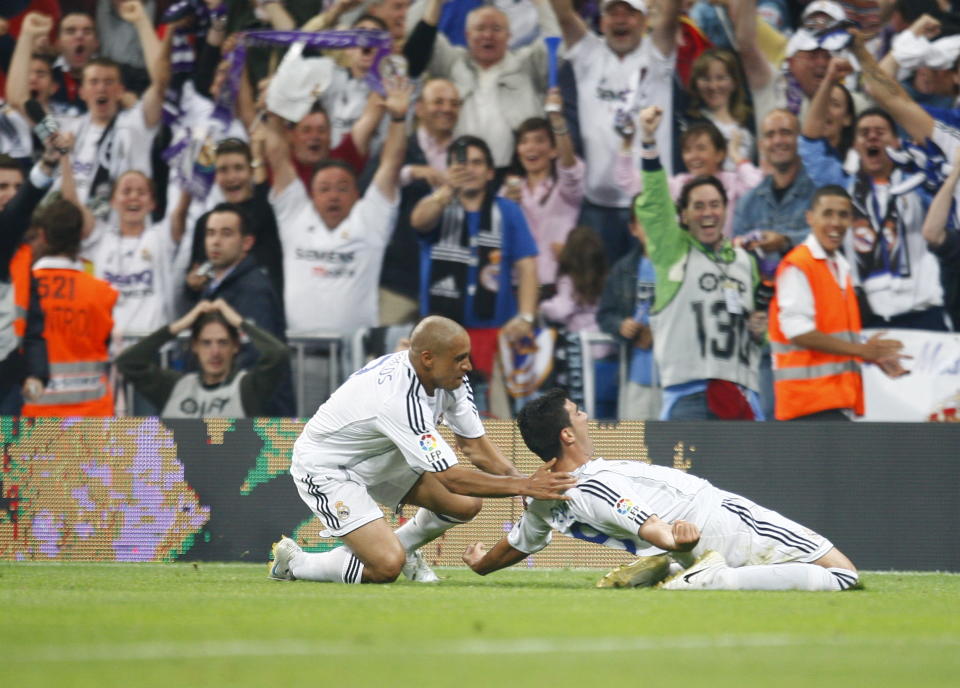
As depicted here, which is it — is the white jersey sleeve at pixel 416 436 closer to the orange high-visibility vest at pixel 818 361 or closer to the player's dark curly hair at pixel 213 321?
the orange high-visibility vest at pixel 818 361

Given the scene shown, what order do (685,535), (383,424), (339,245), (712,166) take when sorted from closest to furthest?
(685,535) → (383,424) → (712,166) → (339,245)

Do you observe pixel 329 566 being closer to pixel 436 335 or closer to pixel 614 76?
pixel 436 335

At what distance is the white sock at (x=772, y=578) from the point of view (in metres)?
7.68

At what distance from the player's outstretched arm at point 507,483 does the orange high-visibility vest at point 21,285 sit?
18.7ft

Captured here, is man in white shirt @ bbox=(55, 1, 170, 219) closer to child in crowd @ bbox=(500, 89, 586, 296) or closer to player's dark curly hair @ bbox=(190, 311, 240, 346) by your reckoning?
player's dark curly hair @ bbox=(190, 311, 240, 346)

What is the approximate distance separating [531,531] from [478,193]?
4834 millimetres

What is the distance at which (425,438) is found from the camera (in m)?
7.89

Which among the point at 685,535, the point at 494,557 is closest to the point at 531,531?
the point at 494,557

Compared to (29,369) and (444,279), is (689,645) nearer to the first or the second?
(444,279)

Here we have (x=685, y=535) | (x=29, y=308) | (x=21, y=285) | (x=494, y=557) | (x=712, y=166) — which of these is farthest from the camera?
(x=21, y=285)

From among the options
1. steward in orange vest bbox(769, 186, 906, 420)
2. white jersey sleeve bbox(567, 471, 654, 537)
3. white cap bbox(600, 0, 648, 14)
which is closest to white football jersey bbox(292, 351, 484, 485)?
white jersey sleeve bbox(567, 471, 654, 537)

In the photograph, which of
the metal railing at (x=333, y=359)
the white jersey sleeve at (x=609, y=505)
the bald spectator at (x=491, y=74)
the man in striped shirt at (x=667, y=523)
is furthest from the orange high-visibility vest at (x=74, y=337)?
the white jersey sleeve at (x=609, y=505)

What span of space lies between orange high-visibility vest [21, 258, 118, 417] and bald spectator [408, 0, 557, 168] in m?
3.46

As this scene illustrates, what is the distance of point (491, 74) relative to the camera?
12.9m
